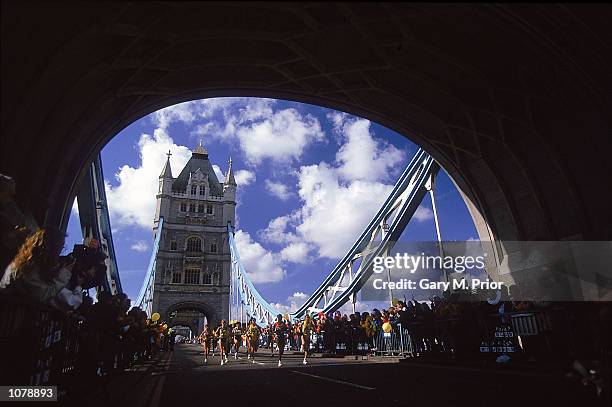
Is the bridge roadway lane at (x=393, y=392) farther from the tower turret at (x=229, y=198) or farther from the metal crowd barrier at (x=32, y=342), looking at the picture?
the tower turret at (x=229, y=198)

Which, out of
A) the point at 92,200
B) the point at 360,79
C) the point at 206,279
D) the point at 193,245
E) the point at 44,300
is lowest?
the point at 44,300

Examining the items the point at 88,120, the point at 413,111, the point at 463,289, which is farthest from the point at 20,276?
the point at 463,289

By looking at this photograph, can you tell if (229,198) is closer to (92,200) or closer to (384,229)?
(384,229)

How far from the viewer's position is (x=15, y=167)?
777 centimetres

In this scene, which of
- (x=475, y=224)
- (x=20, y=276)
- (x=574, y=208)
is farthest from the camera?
(x=475, y=224)

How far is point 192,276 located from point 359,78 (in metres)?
68.1

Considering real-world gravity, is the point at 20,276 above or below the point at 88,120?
below

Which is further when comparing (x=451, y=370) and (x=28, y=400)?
(x=451, y=370)

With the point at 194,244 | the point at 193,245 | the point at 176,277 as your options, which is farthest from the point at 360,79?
the point at 194,244

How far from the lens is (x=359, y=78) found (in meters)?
11.2

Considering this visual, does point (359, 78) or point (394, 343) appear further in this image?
point (394, 343)

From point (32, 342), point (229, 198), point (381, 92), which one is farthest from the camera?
point (229, 198)

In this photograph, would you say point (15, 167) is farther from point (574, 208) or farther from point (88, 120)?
point (574, 208)

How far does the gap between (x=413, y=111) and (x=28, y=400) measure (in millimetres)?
11895
